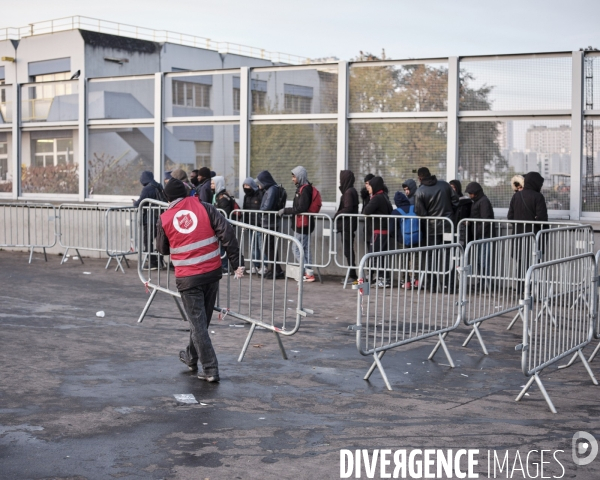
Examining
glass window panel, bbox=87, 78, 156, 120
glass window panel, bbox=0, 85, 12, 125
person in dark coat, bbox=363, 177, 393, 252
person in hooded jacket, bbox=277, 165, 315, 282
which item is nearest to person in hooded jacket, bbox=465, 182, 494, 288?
person in dark coat, bbox=363, 177, 393, 252

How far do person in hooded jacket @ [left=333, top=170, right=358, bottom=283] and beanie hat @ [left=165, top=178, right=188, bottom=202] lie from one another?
266 inches

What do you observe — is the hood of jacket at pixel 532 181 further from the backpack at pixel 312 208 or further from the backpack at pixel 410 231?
the backpack at pixel 312 208

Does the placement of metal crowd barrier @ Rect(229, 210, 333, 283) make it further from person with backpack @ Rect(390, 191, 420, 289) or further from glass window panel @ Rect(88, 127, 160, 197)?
glass window panel @ Rect(88, 127, 160, 197)

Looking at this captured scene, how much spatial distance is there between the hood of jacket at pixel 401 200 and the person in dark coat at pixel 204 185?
3.59 m

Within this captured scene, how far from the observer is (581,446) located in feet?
19.5

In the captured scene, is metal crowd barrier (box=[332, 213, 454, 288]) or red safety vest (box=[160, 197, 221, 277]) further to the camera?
metal crowd barrier (box=[332, 213, 454, 288])

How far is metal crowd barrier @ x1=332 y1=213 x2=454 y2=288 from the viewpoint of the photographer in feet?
44.7

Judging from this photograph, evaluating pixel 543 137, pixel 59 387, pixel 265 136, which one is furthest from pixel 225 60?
pixel 59 387

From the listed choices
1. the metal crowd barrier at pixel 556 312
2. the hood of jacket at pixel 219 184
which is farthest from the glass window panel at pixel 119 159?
the metal crowd barrier at pixel 556 312

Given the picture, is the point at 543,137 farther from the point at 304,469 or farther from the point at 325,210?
the point at 304,469

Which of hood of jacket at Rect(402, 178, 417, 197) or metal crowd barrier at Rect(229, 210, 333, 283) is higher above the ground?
hood of jacket at Rect(402, 178, 417, 197)

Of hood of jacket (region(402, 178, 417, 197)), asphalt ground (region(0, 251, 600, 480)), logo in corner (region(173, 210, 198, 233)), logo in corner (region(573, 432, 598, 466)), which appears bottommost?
logo in corner (region(573, 432, 598, 466))

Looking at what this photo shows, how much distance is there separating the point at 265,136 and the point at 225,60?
85.3ft

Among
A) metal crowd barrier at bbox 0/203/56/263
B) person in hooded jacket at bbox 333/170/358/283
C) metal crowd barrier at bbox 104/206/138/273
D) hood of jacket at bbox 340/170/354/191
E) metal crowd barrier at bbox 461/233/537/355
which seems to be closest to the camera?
metal crowd barrier at bbox 461/233/537/355
